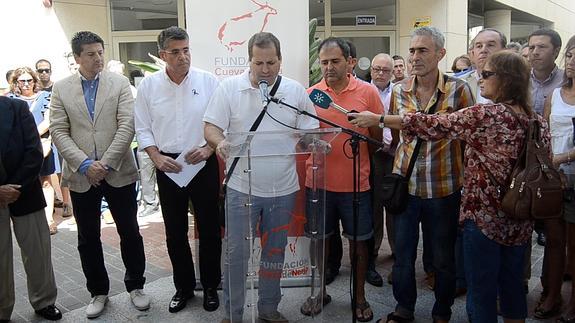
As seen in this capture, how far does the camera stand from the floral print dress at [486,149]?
2615 mm

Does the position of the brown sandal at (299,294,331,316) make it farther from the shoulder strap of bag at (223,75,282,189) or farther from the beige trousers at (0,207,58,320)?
the beige trousers at (0,207,58,320)

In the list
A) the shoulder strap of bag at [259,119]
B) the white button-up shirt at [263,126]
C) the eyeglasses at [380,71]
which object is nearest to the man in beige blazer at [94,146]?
the white button-up shirt at [263,126]

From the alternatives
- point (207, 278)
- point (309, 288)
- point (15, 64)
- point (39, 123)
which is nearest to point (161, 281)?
point (207, 278)

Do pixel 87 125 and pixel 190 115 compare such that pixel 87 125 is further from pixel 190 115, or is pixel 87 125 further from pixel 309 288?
pixel 309 288

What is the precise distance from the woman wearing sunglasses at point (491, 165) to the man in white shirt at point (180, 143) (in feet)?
4.43

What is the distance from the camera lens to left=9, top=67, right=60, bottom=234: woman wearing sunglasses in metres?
6.37

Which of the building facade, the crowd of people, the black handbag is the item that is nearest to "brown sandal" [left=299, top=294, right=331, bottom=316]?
the crowd of people

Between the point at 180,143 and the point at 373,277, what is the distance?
80.9 inches

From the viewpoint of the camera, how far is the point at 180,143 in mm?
3645

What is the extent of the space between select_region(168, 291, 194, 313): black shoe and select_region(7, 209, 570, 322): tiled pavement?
44 millimetres

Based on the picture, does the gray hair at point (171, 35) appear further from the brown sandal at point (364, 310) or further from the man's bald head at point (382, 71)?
the brown sandal at point (364, 310)

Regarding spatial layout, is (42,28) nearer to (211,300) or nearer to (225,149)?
(211,300)

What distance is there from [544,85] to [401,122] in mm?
1810

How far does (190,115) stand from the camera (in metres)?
3.64
